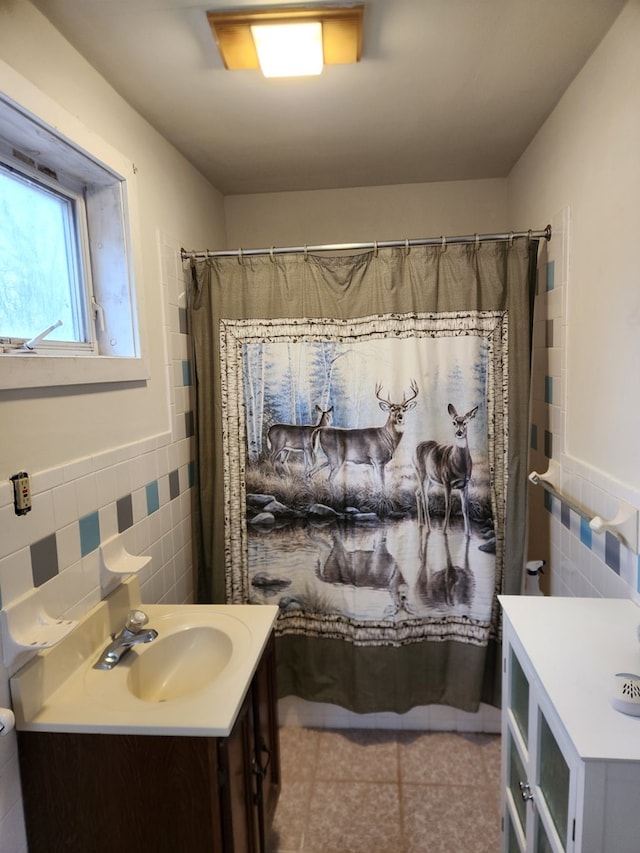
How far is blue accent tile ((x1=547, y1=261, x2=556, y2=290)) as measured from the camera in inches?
71.9

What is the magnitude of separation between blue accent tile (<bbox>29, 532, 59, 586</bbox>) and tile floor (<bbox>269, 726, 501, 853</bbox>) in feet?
4.14

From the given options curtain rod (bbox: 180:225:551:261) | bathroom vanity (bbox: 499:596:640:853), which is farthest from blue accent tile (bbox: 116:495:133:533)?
bathroom vanity (bbox: 499:596:640:853)

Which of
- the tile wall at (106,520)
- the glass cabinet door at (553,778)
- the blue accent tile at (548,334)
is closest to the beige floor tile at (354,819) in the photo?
the glass cabinet door at (553,778)

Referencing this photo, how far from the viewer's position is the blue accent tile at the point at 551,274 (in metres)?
1.83

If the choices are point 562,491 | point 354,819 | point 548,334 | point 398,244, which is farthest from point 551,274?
point 354,819

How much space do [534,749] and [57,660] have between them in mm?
1157

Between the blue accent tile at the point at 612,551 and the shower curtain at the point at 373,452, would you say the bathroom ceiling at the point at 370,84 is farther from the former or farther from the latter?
the blue accent tile at the point at 612,551

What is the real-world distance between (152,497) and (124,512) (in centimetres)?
19

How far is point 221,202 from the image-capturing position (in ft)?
8.43

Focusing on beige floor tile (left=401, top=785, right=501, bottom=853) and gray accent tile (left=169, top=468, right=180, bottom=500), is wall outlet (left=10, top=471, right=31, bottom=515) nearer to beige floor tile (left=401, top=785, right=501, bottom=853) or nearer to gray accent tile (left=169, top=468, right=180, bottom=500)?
gray accent tile (left=169, top=468, right=180, bottom=500)

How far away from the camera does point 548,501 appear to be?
194 cm

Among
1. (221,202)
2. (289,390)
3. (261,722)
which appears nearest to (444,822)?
(261,722)

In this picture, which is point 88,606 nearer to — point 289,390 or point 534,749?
point 289,390

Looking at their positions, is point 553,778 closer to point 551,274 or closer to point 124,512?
point 124,512
